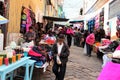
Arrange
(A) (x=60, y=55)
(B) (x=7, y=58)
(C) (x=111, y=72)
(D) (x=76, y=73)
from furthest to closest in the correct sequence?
1. (D) (x=76, y=73)
2. (A) (x=60, y=55)
3. (B) (x=7, y=58)
4. (C) (x=111, y=72)

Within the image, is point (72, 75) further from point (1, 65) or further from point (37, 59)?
point (1, 65)

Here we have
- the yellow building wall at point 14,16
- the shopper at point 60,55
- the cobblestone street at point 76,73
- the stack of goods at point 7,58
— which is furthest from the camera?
the yellow building wall at point 14,16

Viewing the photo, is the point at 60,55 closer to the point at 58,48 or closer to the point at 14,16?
the point at 58,48

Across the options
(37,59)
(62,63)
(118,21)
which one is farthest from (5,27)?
(118,21)

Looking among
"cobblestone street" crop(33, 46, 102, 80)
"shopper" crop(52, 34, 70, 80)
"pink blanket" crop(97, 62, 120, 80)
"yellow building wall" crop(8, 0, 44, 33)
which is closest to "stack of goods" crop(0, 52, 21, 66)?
"shopper" crop(52, 34, 70, 80)

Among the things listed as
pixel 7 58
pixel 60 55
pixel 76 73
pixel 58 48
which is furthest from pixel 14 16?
pixel 7 58

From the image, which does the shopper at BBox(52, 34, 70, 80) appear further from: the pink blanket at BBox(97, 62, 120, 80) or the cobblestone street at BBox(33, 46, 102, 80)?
the pink blanket at BBox(97, 62, 120, 80)

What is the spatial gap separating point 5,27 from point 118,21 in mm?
6833

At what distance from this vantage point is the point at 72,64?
49.3 ft

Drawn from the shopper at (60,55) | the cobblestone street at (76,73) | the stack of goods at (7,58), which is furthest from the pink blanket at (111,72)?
the cobblestone street at (76,73)

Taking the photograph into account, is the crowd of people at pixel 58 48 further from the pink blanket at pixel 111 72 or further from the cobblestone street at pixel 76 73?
the pink blanket at pixel 111 72

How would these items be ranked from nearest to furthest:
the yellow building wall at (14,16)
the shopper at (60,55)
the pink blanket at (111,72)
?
the pink blanket at (111,72)
the shopper at (60,55)
the yellow building wall at (14,16)

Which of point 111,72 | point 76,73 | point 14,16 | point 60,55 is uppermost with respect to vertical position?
point 14,16

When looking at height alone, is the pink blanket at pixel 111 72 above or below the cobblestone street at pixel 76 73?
above
